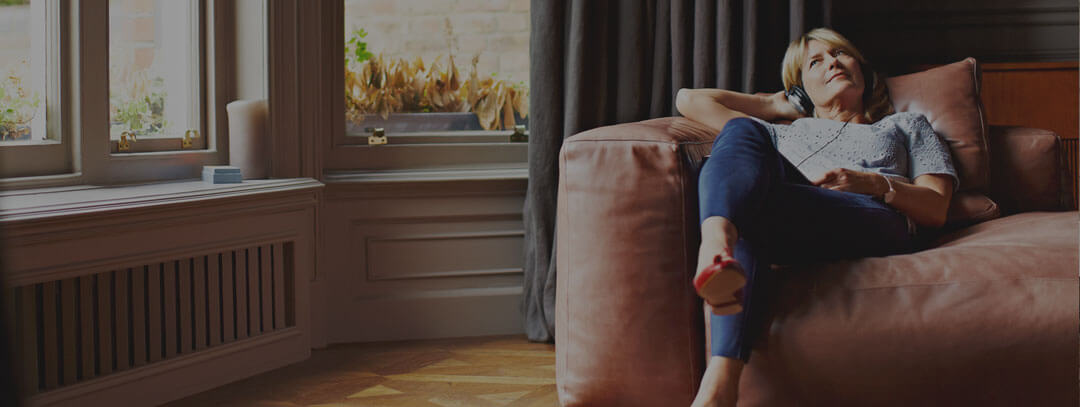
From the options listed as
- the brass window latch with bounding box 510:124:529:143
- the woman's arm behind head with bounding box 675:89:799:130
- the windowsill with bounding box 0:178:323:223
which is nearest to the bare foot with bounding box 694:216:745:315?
the woman's arm behind head with bounding box 675:89:799:130

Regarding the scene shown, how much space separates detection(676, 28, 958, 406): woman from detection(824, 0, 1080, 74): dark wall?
0.78m

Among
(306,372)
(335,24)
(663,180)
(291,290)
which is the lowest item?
(306,372)

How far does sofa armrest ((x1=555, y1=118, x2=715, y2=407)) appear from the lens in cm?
180

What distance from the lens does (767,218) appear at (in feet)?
5.73

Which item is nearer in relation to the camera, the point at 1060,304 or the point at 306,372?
the point at 1060,304

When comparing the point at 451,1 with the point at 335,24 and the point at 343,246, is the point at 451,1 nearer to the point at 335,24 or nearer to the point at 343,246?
the point at 335,24

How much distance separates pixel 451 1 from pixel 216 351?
1.23 metres

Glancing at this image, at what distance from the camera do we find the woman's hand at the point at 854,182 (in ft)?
6.10

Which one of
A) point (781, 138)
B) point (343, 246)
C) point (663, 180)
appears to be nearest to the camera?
point (663, 180)

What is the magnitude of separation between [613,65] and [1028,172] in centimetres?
110

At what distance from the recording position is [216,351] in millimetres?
2260

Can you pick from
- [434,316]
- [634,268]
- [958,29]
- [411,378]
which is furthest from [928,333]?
[958,29]

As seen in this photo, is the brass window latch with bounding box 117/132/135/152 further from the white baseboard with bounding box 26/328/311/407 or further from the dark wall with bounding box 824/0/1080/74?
the dark wall with bounding box 824/0/1080/74

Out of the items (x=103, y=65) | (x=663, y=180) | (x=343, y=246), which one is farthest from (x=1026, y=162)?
(x=103, y=65)
